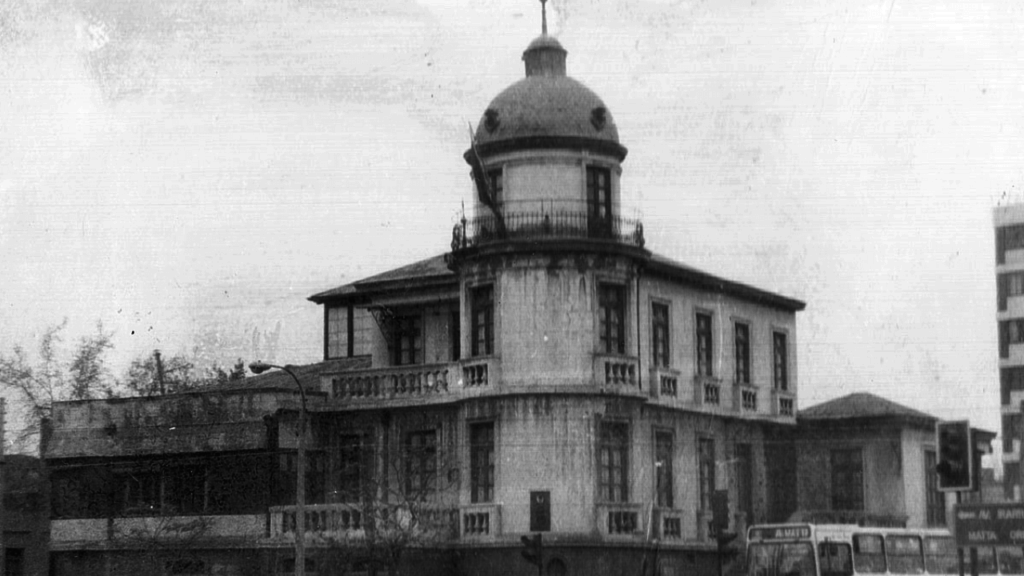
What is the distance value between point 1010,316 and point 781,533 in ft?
182

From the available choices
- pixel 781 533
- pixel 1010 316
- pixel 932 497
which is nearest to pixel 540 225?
pixel 781 533

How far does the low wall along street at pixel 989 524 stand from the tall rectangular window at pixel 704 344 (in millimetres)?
20957

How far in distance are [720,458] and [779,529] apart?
29.1 feet

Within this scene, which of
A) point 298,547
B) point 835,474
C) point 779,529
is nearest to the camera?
point 298,547

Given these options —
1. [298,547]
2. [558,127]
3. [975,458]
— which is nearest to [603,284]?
[558,127]

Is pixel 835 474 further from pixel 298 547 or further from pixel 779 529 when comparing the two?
pixel 298 547

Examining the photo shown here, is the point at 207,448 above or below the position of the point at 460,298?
Result: below

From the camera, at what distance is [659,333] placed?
5378cm

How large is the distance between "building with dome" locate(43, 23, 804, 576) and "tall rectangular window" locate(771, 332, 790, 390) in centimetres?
211

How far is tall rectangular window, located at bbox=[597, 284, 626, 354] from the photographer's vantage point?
50.5m

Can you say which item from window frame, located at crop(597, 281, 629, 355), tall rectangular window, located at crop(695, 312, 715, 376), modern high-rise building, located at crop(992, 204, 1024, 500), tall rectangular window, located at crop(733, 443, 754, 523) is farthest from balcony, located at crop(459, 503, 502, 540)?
modern high-rise building, located at crop(992, 204, 1024, 500)

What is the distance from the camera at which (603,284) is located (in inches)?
1987

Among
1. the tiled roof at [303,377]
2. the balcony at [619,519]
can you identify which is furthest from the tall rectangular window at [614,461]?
the tiled roof at [303,377]

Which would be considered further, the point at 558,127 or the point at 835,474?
the point at 835,474
